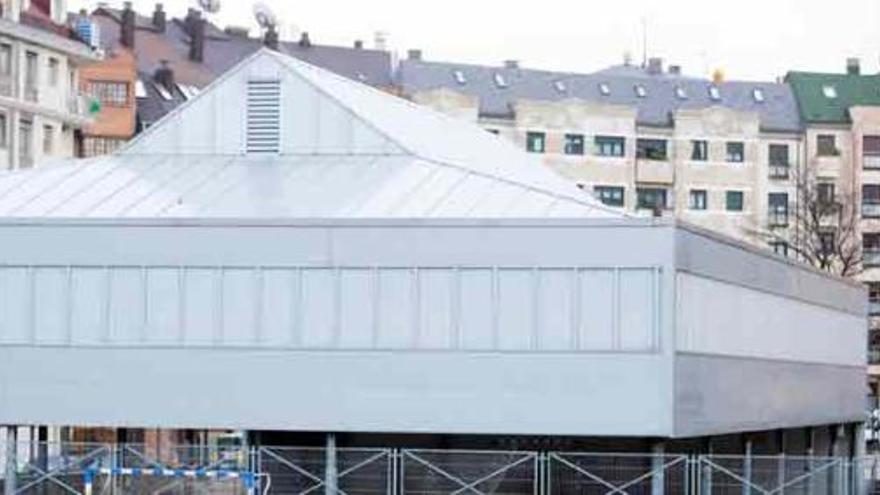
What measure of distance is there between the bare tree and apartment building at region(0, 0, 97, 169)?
112ft

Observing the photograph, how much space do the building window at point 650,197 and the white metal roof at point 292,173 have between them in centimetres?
6492

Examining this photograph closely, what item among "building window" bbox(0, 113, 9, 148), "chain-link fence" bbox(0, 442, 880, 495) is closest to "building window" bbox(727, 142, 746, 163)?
"building window" bbox(0, 113, 9, 148)

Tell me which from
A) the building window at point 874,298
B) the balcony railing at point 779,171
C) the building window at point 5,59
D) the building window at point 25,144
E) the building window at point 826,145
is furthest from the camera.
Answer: the balcony railing at point 779,171

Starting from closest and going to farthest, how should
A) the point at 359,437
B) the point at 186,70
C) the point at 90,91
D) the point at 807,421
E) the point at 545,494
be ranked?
the point at 545,494 → the point at 359,437 → the point at 807,421 → the point at 90,91 → the point at 186,70

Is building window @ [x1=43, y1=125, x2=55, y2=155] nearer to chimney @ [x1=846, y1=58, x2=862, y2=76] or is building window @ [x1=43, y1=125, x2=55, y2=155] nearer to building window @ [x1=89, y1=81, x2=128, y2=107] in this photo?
building window @ [x1=89, y1=81, x2=128, y2=107]

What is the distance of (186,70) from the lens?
123250 millimetres

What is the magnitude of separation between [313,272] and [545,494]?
6.71 meters

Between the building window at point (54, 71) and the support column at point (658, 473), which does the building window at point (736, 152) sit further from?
the support column at point (658, 473)

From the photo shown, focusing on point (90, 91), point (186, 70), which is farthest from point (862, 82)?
point (90, 91)

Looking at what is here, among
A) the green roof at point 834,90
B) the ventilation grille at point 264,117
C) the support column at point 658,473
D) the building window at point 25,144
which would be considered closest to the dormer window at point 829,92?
the green roof at point 834,90

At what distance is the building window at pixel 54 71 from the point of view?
95.4 m

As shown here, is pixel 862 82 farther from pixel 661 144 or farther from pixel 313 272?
pixel 313 272

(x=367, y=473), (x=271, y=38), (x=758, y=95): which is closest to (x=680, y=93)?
(x=758, y=95)

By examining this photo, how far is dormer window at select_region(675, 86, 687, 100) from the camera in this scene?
130 m
